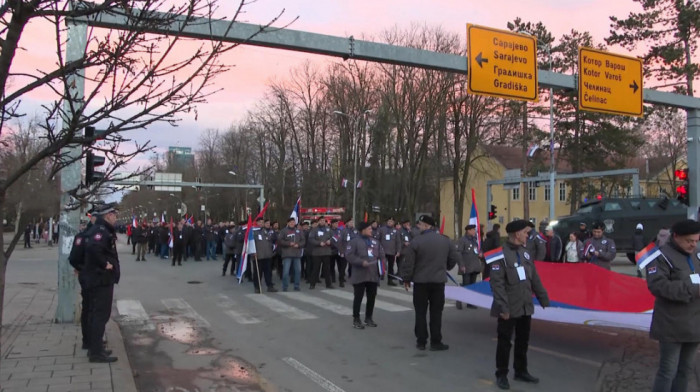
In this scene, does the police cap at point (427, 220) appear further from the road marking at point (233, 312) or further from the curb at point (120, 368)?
the curb at point (120, 368)

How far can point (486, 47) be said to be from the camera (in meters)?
10.7

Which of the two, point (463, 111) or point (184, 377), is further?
point (463, 111)

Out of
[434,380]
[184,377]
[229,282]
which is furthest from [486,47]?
[229,282]

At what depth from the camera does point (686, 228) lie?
494 centimetres

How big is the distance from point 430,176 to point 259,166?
26.0m

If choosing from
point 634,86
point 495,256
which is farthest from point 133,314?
point 634,86

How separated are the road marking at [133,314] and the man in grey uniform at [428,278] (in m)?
4.91

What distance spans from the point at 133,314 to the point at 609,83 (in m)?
11.4

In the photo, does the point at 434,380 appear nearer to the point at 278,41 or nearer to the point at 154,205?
the point at 278,41

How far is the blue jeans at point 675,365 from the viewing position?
16.1 feet

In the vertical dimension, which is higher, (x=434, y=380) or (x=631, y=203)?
(x=631, y=203)

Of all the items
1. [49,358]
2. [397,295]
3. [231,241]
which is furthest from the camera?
[231,241]

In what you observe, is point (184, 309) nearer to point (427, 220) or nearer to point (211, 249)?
point (427, 220)

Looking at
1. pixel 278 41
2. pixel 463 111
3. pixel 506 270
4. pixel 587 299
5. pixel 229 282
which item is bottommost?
pixel 229 282
